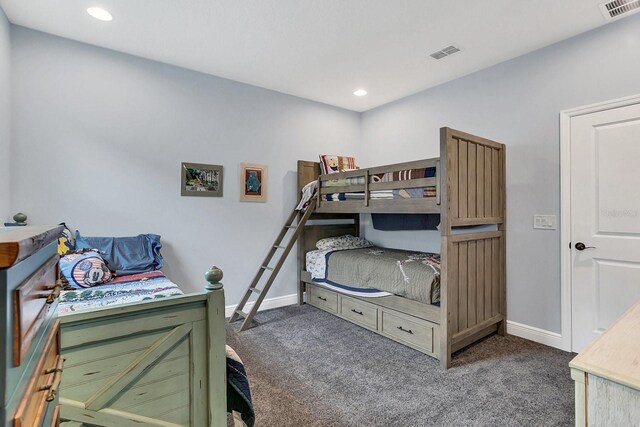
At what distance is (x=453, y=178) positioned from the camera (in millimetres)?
2461

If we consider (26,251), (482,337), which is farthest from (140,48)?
(482,337)

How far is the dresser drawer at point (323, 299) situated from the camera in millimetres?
3537

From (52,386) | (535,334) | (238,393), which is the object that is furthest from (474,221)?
(52,386)

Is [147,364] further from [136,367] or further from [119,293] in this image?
[119,293]

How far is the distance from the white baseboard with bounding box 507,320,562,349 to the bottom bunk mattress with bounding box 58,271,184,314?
9.52 feet

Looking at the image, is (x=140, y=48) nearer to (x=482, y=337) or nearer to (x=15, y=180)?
(x=15, y=180)

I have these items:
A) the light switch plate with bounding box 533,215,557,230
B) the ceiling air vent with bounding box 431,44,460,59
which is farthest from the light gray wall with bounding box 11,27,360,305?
the light switch plate with bounding box 533,215,557,230

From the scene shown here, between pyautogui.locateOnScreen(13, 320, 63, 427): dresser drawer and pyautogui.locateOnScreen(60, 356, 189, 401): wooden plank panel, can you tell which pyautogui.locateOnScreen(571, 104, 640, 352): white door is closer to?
pyautogui.locateOnScreen(60, 356, 189, 401): wooden plank panel

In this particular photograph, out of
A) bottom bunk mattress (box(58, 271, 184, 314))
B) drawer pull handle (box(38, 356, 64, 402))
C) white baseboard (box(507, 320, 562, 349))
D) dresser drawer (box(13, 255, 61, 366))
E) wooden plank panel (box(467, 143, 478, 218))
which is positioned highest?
wooden plank panel (box(467, 143, 478, 218))

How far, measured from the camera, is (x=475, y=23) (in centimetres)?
242

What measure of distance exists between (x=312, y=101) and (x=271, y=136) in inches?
31.1

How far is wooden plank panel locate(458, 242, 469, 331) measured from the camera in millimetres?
2539

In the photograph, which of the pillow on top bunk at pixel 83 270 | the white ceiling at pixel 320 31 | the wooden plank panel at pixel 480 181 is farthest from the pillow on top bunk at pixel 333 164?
the pillow on top bunk at pixel 83 270

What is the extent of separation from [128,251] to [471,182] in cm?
301
